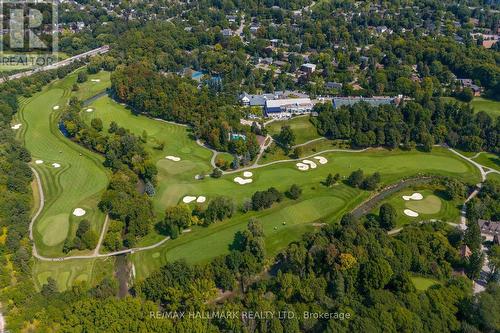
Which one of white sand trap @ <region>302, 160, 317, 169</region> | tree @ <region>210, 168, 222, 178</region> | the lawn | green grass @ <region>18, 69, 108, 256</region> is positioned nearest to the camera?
green grass @ <region>18, 69, 108, 256</region>

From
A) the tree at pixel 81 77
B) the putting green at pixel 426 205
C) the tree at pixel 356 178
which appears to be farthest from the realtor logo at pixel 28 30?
the putting green at pixel 426 205

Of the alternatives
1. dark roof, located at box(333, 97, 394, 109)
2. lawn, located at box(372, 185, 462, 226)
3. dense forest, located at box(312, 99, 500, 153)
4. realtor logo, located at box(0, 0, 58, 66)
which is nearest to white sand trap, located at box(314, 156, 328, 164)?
dense forest, located at box(312, 99, 500, 153)

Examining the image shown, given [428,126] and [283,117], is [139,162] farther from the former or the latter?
[428,126]

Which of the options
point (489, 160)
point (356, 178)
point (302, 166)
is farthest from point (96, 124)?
point (489, 160)

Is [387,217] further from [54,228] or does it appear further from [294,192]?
[54,228]

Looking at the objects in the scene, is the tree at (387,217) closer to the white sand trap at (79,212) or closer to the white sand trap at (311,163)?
the white sand trap at (311,163)

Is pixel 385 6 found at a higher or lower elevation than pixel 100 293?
higher

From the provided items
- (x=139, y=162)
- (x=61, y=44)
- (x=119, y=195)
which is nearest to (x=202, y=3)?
(x=61, y=44)

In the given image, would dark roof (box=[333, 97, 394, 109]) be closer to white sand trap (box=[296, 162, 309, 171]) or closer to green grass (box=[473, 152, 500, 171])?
white sand trap (box=[296, 162, 309, 171])
